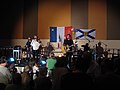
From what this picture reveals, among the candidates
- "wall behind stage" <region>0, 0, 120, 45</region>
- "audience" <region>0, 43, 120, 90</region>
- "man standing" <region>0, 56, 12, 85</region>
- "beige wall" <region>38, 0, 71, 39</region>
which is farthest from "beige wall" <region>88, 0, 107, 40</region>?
"man standing" <region>0, 56, 12, 85</region>

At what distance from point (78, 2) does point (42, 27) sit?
268 centimetres

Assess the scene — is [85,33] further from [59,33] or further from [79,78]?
[79,78]

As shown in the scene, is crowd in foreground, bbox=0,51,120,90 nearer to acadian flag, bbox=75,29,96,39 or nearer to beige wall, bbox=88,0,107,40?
acadian flag, bbox=75,29,96,39

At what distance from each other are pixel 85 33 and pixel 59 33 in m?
1.52

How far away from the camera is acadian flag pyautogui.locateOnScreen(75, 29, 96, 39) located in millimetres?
17888

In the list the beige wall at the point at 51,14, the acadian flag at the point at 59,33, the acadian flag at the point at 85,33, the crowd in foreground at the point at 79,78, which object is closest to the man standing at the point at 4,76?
the crowd in foreground at the point at 79,78

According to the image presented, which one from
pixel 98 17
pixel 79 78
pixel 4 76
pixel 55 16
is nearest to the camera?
pixel 79 78

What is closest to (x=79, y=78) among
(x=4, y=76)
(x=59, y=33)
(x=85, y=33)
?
(x=4, y=76)

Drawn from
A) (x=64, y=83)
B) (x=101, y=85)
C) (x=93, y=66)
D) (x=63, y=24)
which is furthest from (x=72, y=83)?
(x=63, y=24)

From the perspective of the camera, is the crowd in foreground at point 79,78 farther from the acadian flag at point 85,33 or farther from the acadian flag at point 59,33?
the acadian flag at point 85,33

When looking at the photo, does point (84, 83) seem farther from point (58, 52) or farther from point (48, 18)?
point (48, 18)

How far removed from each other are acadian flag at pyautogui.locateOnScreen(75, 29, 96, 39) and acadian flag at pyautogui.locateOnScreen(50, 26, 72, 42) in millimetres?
474

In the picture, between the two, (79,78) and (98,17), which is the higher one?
(98,17)

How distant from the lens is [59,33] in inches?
709
